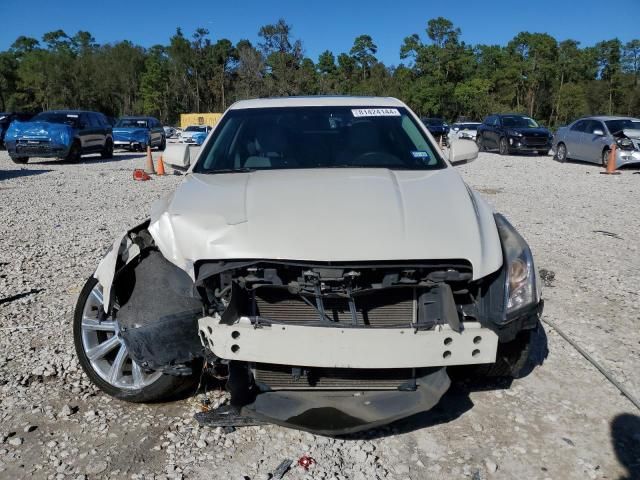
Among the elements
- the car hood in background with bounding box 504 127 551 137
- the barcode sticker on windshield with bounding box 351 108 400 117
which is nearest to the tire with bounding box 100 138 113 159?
the car hood in background with bounding box 504 127 551 137

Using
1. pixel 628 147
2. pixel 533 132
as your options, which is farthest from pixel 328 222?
pixel 533 132

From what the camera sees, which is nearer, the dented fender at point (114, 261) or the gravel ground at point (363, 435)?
the gravel ground at point (363, 435)

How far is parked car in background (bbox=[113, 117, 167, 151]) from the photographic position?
24.2 m

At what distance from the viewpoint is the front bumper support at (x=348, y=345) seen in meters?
2.43

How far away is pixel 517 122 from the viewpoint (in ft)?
74.8

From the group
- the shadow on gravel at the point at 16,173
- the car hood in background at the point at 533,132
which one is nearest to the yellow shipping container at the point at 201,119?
the car hood in background at the point at 533,132

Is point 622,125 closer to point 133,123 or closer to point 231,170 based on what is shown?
point 231,170

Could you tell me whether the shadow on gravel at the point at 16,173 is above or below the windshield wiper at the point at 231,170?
below

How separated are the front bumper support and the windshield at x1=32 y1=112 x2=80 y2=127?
1733 centimetres

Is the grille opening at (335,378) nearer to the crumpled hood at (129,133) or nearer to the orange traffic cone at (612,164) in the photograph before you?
the orange traffic cone at (612,164)

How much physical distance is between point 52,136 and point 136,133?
7470 millimetres

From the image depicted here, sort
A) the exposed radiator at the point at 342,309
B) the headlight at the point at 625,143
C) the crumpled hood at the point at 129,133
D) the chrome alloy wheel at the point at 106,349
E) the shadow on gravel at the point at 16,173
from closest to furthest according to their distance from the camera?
the exposed radiator at the point at 342,309
the chrome alloy wheel at the point at 106,349
the shadow on gravel at the point at 16,173
the headlight at the point at 625,143
the crumpled hood at the point at 129,133

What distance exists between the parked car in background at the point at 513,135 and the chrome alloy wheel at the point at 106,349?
20.9m

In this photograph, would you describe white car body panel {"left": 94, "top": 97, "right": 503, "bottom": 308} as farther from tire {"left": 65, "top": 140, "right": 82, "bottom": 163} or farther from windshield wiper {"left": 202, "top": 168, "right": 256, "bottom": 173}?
tire {"left": 65, "top": 140, "right": 82, "bottom": 163}
